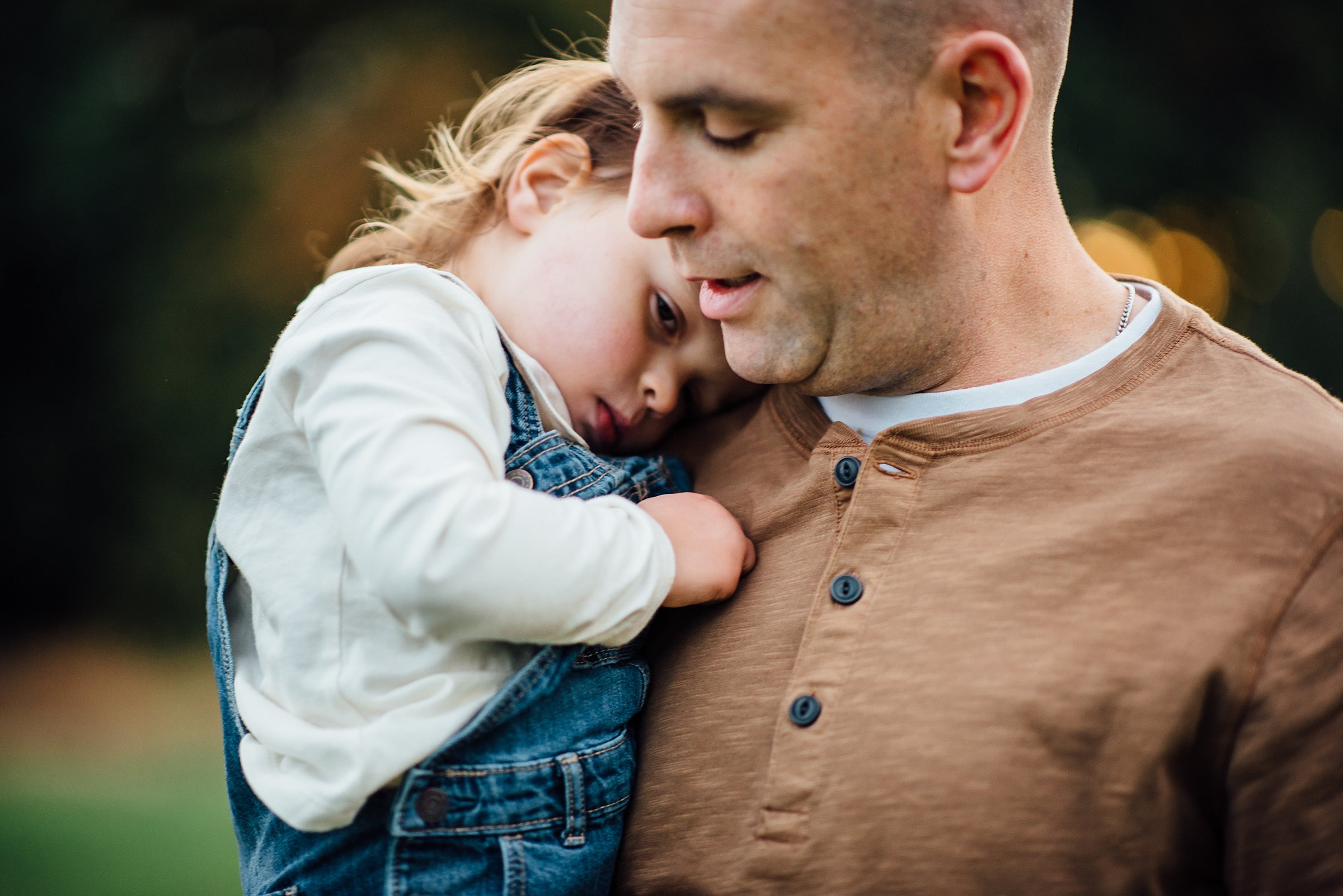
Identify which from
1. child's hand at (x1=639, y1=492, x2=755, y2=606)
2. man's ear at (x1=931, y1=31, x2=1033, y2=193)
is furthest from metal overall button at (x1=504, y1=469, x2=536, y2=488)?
man's ear at (x1=931, y1=31, x2=1033, y2=193)

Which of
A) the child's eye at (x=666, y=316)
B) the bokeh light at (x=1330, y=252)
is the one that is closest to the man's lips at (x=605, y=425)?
the child's eye at (x=666, y=316)

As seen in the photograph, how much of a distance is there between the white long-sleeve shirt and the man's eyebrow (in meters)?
0.40

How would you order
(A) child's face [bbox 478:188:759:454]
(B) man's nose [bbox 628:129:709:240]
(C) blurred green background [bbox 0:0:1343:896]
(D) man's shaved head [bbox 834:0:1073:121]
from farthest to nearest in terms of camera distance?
(C) blurred green background [bbox 0:0:1343:896], (A) child's face [bbox 478:188:759:454], (B) man's nose [bbox 628:129:709:240], (D) man's shaved head [bbox 834:0:1073:121]

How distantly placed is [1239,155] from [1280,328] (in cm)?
93

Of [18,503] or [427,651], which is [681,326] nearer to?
[427,651]

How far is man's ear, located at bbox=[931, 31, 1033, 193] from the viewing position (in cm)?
132

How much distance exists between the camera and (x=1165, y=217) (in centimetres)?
568

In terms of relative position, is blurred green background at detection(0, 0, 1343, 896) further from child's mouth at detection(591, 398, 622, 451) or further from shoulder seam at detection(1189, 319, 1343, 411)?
shoulder seam at detection(1189, 319, 1343, 411)

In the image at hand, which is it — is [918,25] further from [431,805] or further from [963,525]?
[431,805]

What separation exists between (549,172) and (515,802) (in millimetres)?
1046

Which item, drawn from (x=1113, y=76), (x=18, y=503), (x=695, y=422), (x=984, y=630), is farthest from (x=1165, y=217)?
A: (x=18, y=503)

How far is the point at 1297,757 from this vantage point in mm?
1133

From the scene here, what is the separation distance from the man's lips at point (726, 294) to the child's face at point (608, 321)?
0.18 metres

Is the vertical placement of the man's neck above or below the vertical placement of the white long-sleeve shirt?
Answer: above
